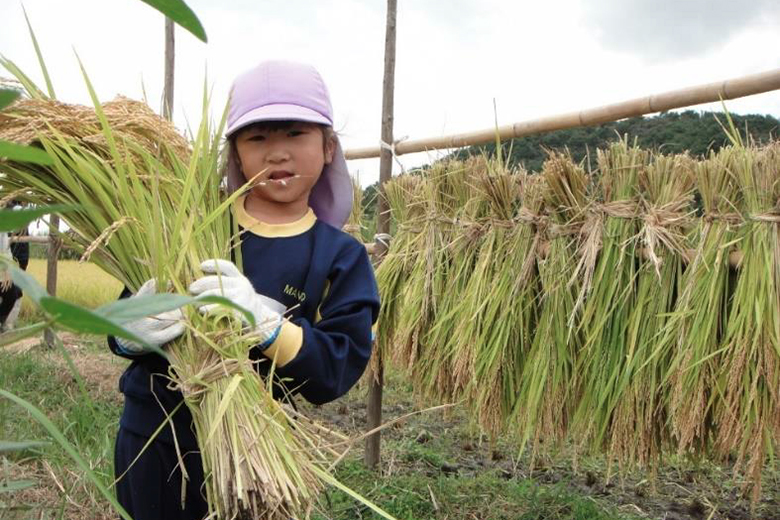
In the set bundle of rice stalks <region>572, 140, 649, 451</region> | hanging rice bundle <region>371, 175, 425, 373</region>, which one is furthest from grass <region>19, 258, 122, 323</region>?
bundle of rice stalks <region>572, 140, 649, 451</region>

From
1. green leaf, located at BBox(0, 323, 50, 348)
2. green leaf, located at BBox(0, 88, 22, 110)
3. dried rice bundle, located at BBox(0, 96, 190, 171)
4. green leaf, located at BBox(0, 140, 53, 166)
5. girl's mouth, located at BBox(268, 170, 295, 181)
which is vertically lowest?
green leaf, located at BBox(0, 323, 50, 348)

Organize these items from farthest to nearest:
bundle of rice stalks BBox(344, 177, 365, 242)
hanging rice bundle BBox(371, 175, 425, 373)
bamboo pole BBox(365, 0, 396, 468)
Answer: bundle of rice stalks BBox(344, 177, 365, 242)
bamboo pole BBox(365, 0, 396, 468)
hanging rice bundle BBox(371, 175, 425, 373)

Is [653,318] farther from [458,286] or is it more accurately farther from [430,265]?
[430,265]

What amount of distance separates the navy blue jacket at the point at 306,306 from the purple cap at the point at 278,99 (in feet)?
0.35

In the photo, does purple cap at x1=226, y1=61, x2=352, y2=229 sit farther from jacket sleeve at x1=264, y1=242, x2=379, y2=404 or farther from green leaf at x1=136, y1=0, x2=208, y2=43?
green leaf at x1=136, y1=0, x2=208, y2=43

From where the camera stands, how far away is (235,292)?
145cm

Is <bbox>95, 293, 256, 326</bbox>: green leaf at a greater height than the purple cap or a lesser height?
lesser

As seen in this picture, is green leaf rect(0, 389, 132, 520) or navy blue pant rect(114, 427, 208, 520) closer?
green leaf rect(0, 389, 132, 520)

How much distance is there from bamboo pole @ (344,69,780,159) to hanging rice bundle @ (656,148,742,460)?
20cm

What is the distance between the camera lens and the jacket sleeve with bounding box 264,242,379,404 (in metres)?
1.54

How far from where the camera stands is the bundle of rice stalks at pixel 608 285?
2.45 metres

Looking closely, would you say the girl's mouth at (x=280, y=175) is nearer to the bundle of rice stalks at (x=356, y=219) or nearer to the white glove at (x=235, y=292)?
the white glove at (x=235, y=292)

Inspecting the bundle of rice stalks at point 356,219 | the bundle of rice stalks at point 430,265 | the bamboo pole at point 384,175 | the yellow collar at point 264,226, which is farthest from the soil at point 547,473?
the yellow collar at point 264,226

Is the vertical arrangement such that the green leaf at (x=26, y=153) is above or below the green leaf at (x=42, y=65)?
below
